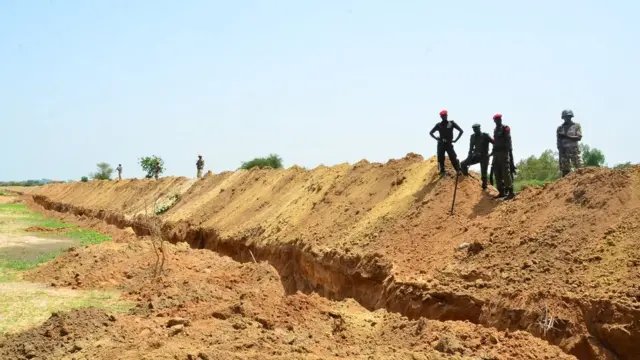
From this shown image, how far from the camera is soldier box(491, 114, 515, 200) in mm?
9953

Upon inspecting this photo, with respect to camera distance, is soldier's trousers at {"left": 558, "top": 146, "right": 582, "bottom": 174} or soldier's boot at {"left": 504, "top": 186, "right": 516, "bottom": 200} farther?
soldier's trousers at {"left": 558, "top": 146, "right": 582, "bottom": 174}

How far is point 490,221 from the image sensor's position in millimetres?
9484

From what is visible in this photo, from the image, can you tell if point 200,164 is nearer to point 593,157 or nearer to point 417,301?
point 593,157

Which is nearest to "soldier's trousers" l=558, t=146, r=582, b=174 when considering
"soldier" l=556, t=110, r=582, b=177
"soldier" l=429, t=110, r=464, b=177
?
"soldier" l=556, t=110, r=582, b=177

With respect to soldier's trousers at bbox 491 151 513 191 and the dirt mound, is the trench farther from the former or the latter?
soldier's trousers at bbox 491 151 513 191

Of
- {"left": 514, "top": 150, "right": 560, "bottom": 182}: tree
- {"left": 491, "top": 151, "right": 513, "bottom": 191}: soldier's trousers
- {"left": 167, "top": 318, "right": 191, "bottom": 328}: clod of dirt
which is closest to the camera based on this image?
{"left": 167, "top": 318, "right": 191, "bottom": 328}: clod of dirt

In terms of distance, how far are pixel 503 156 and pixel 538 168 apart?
1491cm

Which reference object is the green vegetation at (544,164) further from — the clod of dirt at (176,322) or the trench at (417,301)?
the clod of dirt at (176,322)

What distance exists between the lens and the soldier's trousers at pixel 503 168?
9945mm

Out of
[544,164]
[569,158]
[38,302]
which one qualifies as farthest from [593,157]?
[38,302]

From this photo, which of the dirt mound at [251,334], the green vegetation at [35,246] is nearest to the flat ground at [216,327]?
the dirt mound at [251,334]

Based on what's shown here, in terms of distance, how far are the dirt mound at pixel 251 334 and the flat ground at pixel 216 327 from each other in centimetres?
1

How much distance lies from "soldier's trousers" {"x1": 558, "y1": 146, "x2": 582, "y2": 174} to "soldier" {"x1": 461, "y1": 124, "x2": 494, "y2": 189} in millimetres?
1272

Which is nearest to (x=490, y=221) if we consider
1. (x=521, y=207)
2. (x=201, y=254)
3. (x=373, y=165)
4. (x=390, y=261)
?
(x=521, y=207)
